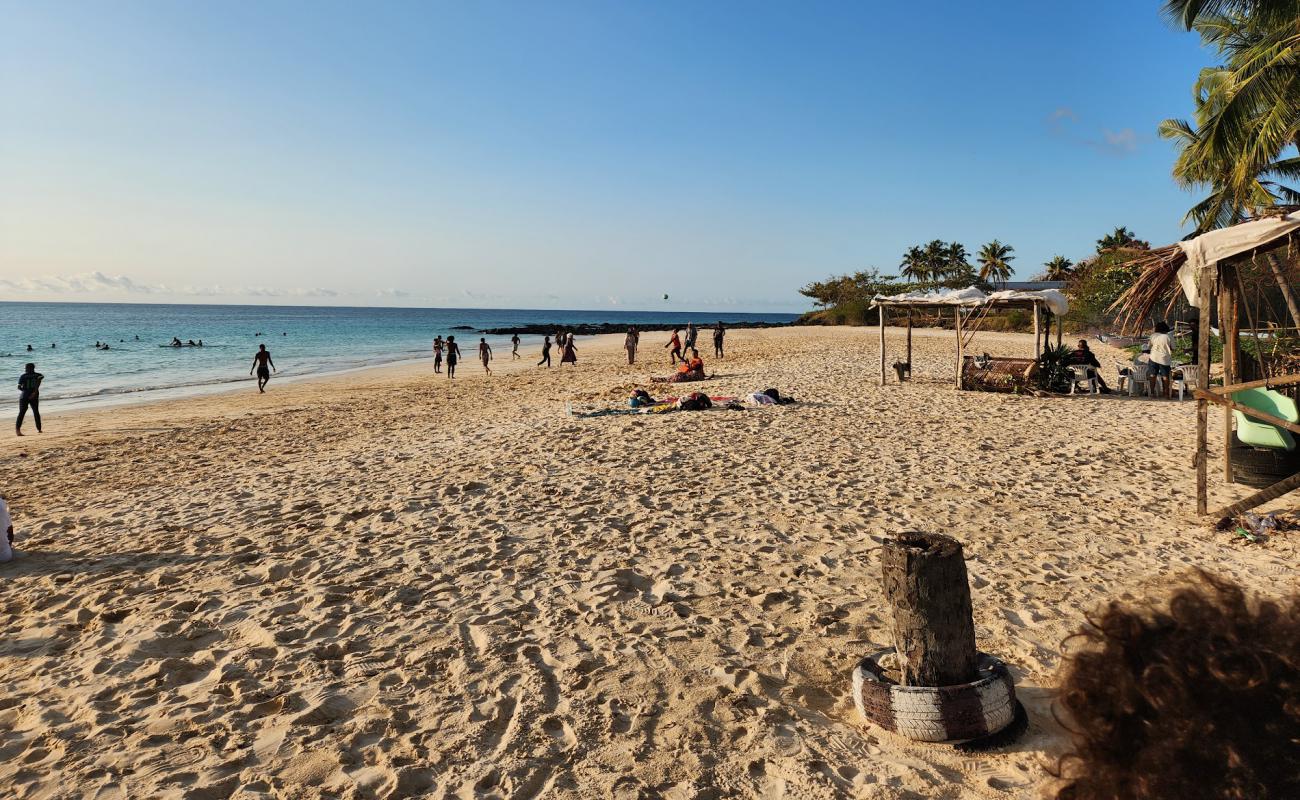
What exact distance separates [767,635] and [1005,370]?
12.7 meters

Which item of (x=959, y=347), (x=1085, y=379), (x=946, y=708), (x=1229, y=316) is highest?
(x=1229, y=316)

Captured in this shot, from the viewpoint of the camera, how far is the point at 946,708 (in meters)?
3.12

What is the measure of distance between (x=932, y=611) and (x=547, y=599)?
8.60ft

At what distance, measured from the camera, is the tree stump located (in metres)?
3.15

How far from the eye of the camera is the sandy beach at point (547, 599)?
3.12m

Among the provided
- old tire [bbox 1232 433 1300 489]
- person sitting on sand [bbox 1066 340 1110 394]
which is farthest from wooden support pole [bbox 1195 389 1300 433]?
person sitting on sand [bbox 1066 340 1110 394]

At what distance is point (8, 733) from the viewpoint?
11.0 ft

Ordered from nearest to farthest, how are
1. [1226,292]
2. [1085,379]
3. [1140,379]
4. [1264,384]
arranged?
[1264,384]
[1226,292]
[1140,379]
[1085,379]

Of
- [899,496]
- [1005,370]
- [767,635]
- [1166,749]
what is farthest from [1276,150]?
[1166,749]

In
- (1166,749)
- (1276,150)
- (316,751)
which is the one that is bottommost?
(316,751)

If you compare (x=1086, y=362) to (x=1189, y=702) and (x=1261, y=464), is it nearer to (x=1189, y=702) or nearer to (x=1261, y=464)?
(x=1261, y=464)

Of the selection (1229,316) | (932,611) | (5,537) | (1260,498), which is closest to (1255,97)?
(1229,316)

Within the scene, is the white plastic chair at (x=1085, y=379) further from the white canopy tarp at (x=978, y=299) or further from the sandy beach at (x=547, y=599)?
the sandy beach at (x=547, y=599)

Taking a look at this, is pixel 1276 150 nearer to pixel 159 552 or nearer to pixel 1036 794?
pixel 1036 794
